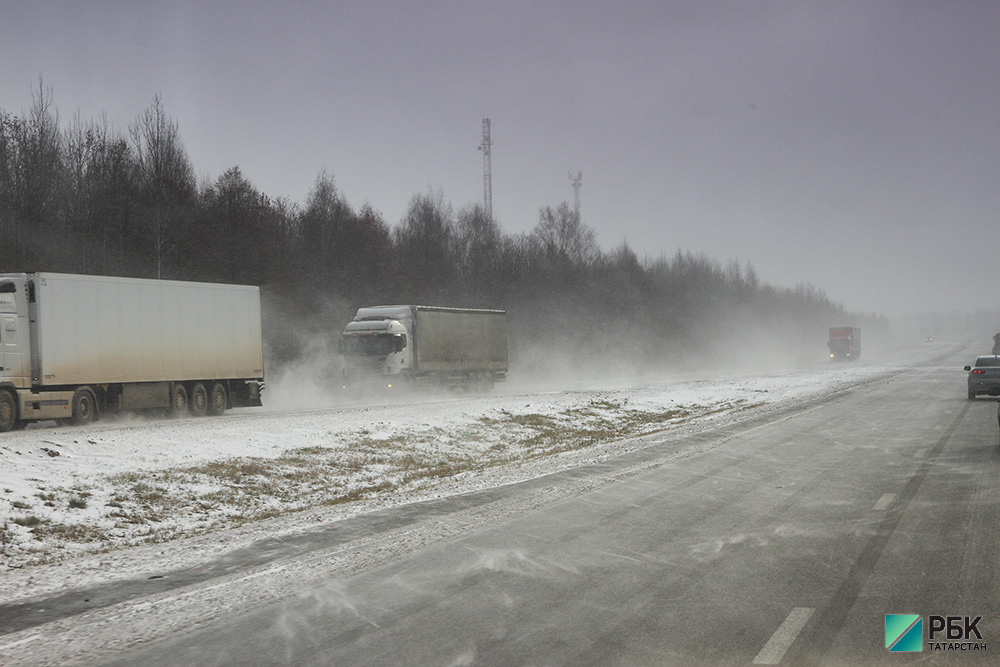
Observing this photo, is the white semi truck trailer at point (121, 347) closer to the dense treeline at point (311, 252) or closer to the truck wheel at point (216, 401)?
the truck wheel at point (216, 401)

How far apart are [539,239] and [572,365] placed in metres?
22.7

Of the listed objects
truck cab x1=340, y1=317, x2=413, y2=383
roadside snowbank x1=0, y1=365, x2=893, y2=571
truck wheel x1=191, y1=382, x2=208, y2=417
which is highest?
truck cab x1=340, y1=317, x2=413, y2=383

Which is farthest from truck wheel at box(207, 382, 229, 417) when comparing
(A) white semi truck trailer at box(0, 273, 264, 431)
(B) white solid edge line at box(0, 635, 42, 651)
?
(B) white solid edge line at box(0, 635, 42, 651)

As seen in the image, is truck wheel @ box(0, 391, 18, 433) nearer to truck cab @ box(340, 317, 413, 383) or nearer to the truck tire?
the truck tire

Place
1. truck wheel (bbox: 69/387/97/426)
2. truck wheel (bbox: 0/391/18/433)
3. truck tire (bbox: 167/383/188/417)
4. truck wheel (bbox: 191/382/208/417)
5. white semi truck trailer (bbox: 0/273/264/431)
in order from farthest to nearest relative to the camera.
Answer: truck wheel (bbox: 191/382/208/417)
truck tire (bbox: 167/383/188/417)
truck wheel (bbox: 69/387/97/426)
white semi truck trailer (bbox: 0/273/264/431)
truck wheel (bbox: 0/391/18/433)

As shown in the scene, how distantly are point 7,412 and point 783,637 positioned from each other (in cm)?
2104

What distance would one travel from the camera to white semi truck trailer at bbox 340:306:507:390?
37562mm

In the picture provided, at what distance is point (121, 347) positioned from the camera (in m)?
25.2

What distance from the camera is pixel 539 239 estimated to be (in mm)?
94812

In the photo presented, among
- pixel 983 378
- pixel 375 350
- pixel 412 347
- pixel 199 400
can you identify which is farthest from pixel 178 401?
pixel 983 378

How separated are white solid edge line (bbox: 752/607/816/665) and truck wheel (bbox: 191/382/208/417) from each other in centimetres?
2401

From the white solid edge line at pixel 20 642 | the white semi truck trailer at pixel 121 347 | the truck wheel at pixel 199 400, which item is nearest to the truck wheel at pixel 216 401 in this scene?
the white semi truck trailer at pixel 121 347

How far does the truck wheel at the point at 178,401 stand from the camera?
26914mm

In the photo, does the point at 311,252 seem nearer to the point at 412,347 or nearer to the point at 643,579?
the point at 412,347
